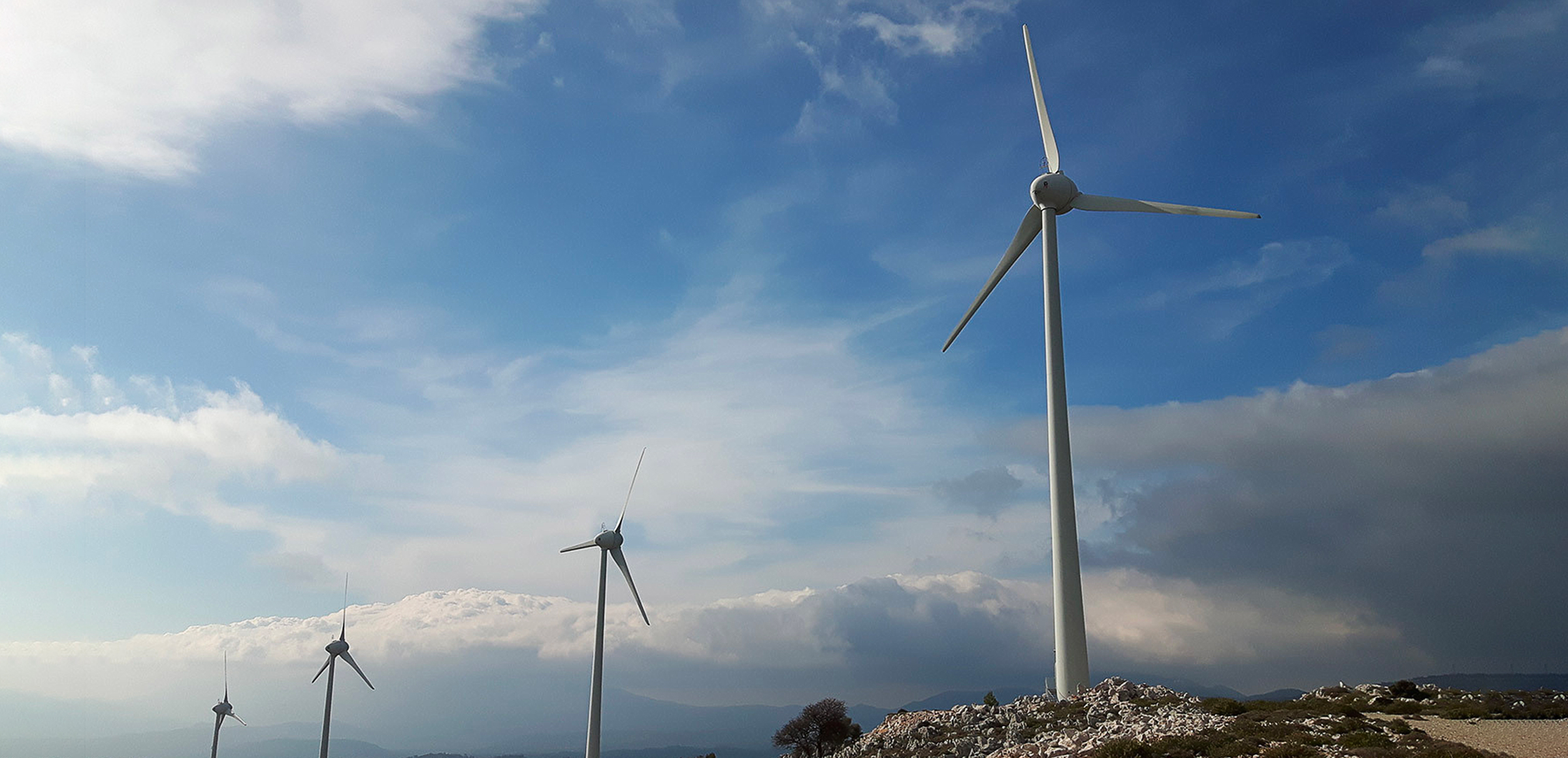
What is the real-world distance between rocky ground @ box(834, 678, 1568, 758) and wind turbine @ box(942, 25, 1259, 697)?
3623mm

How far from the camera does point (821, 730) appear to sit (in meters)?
125

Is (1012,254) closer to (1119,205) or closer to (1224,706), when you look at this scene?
(1119,205)

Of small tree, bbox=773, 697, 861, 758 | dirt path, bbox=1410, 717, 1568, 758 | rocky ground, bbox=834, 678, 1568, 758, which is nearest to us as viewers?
dirt path, bbox=1410, 717, 1568, 758

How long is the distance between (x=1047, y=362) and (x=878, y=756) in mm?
33451

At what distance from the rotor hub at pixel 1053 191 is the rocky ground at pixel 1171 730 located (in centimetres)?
3596

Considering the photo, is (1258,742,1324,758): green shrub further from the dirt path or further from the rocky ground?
the dirt path

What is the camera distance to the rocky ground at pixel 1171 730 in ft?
143

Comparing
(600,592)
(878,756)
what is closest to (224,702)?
(600,592)

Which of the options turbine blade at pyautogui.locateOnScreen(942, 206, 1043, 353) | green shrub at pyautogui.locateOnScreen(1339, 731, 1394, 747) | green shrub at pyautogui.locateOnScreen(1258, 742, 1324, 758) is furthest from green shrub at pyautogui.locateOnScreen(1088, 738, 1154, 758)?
turbine blade at pyautogui.locateOnScreen(942, 206, 1043, 353)

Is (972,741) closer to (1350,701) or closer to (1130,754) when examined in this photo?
(1130,754)

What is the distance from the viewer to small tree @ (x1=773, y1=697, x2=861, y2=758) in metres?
124

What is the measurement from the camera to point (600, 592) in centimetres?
10931

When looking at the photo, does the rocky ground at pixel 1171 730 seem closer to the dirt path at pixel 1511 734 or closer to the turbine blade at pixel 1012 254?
the dirt path at pixel 1511 734

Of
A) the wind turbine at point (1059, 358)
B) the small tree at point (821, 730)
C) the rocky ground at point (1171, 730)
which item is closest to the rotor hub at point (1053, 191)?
the wind turbine at point (1059, 358)
